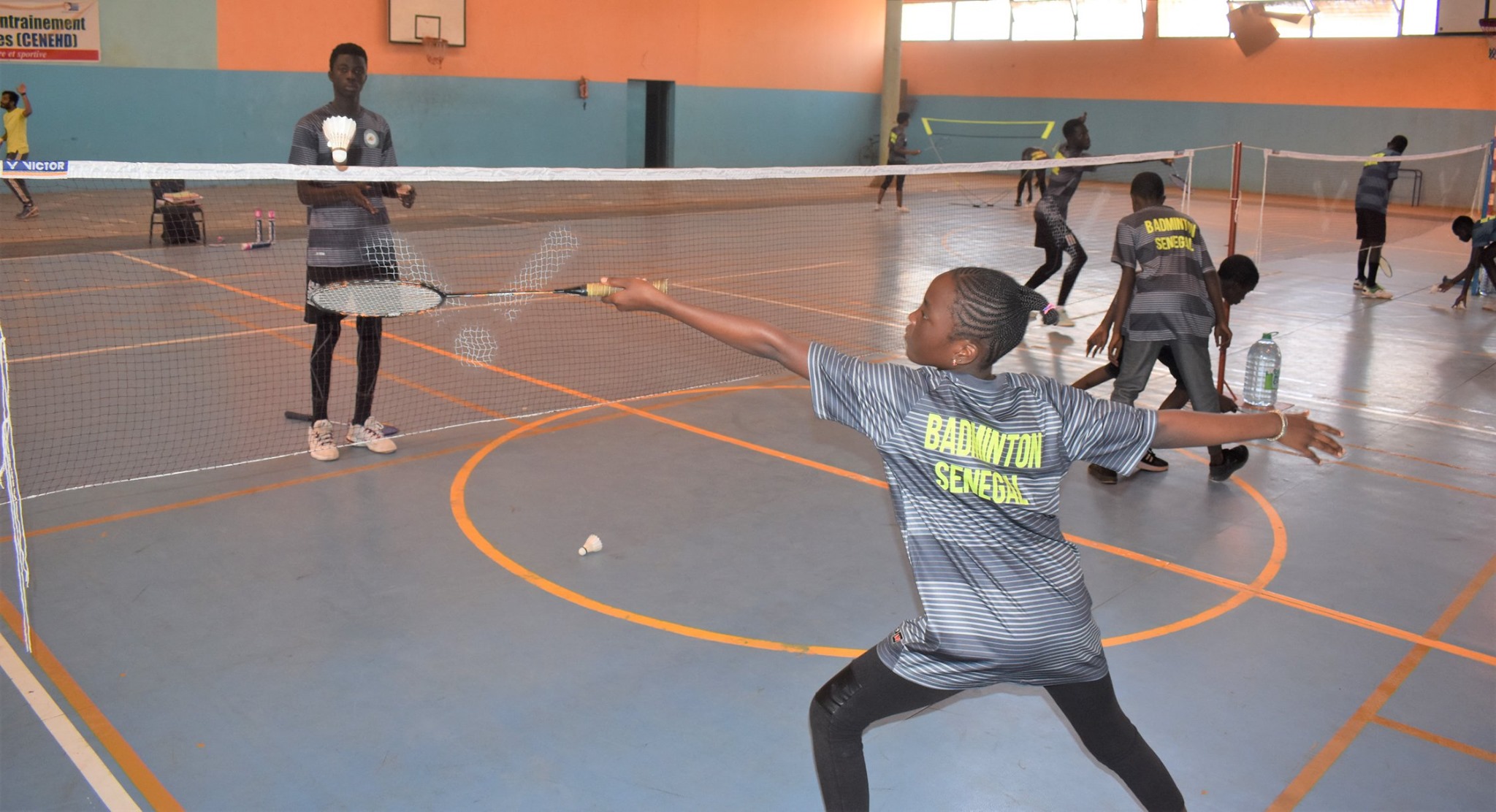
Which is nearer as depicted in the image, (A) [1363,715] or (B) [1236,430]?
(B) [1236,430]

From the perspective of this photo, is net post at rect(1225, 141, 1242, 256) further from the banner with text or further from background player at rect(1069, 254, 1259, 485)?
the banner with text

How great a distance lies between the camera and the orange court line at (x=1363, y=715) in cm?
379

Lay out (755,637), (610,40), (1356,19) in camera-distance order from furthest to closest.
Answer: (1356,19) → (610,40) → (755,637)

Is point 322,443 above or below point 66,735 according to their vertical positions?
above

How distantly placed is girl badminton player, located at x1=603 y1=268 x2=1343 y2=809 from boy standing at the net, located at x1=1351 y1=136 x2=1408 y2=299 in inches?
543

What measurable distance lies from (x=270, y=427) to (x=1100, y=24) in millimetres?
31370

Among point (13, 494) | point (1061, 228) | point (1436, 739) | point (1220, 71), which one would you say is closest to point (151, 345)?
point (13, 494)

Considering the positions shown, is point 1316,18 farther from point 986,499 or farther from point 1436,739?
point 986,499

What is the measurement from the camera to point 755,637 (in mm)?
4773

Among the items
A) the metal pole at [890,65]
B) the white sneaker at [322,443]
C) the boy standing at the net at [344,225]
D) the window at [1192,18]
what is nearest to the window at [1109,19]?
the window at [1192,18]

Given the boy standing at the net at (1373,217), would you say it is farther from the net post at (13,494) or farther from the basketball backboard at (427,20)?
the basketball backboard at (427,20)

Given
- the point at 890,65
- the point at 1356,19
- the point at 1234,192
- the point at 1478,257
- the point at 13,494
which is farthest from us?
the point at 890,65

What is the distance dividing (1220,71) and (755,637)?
31068 millimetres

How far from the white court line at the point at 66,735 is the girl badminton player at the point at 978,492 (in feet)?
7.73
